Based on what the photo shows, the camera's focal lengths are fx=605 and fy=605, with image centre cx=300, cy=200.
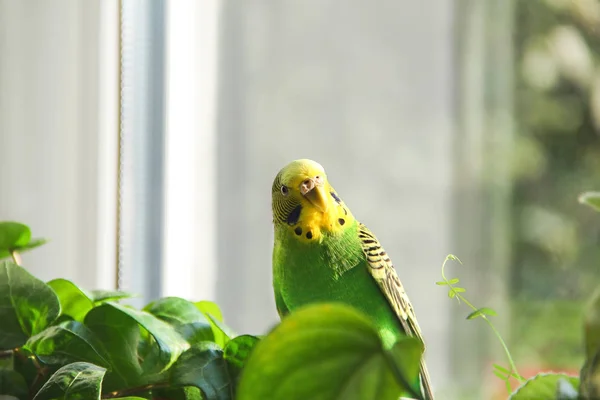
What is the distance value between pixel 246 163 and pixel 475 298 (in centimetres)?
75

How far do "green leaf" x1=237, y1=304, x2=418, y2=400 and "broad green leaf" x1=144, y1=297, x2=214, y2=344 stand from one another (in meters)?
0.24

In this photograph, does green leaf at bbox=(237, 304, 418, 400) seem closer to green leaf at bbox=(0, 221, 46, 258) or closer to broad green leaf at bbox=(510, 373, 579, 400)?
broad green leaf at bbox=(510, 373, 579, 400)

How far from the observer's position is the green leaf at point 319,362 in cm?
27

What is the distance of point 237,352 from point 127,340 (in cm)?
10

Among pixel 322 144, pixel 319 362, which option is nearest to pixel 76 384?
pixel 319 362

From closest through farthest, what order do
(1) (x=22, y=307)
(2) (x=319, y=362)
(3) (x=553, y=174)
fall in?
(2) (x=319, y=362) → (1) (x=22, y=307) → (3) (x=553, y=174)

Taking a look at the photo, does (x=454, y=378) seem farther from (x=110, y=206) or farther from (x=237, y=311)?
(x=110, y=206)

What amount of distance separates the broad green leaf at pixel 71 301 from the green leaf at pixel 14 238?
0.26 ft

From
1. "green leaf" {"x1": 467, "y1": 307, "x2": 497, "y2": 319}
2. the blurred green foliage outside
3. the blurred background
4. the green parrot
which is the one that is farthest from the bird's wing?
the blurred green foliage outside

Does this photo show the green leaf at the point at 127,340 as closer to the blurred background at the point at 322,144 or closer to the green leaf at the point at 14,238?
the green leaf at the point at 14,238

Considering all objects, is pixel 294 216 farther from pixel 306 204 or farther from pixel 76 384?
pixel 76 384

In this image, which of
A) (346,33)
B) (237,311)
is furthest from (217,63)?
(237,311)

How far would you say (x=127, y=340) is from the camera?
486 mm

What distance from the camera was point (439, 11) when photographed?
5.56ft
